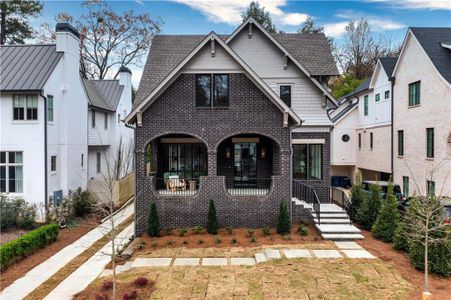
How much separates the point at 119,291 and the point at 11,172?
35.0 feet

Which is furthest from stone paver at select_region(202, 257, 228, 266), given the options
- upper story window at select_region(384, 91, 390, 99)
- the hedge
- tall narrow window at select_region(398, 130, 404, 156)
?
upper story window at select_region(384, 91, 390, 99)

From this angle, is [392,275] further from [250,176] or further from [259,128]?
[250,176]

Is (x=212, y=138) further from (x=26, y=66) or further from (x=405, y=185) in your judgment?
(x=405, y=185)

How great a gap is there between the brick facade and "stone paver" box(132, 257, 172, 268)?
3.02 m

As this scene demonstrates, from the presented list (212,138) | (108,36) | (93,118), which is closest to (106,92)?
(93,118)

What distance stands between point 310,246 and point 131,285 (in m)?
6.21

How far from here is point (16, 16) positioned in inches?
1266

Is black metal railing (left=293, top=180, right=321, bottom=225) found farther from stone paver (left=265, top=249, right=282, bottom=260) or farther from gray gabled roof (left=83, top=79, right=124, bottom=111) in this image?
gray gabled roof (left=83, top=79, right=124, bottom=111)

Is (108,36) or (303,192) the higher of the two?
(108,36)

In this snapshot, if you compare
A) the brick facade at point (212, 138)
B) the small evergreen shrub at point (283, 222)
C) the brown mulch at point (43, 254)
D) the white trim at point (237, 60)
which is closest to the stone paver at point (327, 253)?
the small evergreen shrub at point (283, 222)

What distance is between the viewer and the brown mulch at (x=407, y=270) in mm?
8102

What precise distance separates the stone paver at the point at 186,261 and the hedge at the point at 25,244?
5.20 metres

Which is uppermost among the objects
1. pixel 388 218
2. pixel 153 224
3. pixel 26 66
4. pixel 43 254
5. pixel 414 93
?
pixel 26 66

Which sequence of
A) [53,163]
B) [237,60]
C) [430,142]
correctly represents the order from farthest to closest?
[430,142] → [53,163] → [237,60]
